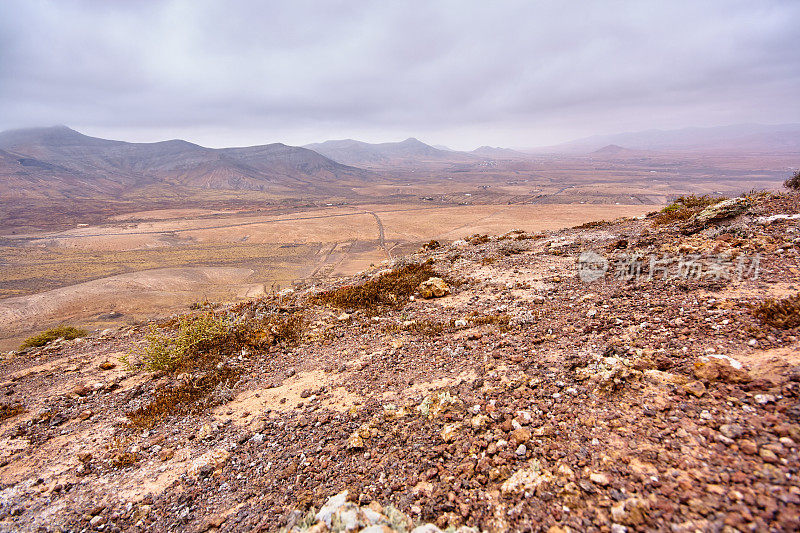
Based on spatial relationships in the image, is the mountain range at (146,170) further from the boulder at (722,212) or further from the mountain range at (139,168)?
the boulder at (722,212)

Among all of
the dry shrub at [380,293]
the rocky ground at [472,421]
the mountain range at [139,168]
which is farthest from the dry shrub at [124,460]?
the mountain range at [139,168]

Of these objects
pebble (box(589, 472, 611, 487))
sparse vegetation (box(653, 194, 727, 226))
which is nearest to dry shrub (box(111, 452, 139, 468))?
pebble (box(589, 472, 611, 487))

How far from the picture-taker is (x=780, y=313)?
12.0 feet

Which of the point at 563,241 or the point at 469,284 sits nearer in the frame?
the point at 469,284

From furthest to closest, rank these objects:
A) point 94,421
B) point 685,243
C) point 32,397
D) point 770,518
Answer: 1. point 685,243
2. point 32,397
3. point 94,421
4. point 770,518

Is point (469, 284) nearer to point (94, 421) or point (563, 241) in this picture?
point (563, 241)

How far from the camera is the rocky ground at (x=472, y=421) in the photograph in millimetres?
2332

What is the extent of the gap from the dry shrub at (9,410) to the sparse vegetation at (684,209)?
14501mm

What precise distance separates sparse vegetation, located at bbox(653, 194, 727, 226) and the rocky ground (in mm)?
2804

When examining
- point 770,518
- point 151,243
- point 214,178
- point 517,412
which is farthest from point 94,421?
point 214,178

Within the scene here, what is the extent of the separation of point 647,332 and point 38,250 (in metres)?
65.8

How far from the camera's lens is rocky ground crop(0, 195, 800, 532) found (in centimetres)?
233

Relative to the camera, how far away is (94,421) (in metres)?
4.80

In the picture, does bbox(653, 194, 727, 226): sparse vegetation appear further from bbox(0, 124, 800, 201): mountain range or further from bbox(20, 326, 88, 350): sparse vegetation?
bbox(0, 124, 800, 201): mountain range
